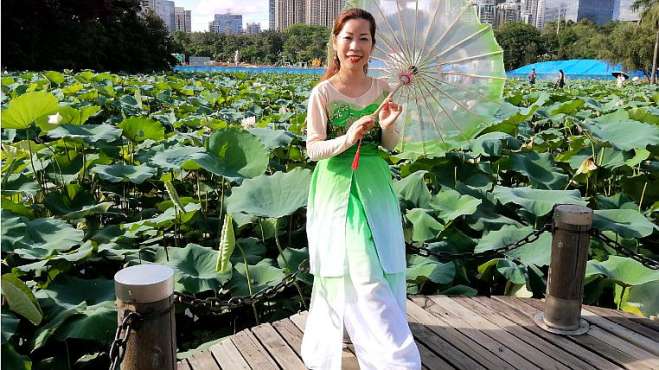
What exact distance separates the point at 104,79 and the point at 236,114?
14.1 ft

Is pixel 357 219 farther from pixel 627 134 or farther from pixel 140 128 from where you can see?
pixel 627 134

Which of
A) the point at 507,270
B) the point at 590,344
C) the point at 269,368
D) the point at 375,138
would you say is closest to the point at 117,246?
the point at 269,368

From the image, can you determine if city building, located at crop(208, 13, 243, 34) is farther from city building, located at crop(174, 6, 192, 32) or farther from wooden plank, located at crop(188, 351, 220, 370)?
wooden plank, located at crop(188, 351, 220, 370)

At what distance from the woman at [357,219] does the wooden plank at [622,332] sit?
91 centimetres

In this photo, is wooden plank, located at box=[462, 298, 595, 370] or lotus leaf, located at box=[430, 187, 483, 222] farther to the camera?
lotus leaf, located at box=[430, 187, 483, 222]

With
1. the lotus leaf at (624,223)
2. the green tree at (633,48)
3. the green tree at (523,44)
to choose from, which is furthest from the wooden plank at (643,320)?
the green tree at (523,44)

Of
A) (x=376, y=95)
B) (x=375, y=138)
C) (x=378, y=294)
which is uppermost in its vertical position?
(x=376, y=95)

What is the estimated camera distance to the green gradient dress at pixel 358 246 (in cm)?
162

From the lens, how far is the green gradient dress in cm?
162

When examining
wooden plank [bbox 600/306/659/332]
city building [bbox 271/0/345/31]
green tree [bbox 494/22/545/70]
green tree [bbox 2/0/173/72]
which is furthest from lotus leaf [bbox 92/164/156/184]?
green tree [bbox 494/22/545/70]

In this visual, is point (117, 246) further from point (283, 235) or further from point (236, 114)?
point (236, 114)

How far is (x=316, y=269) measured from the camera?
68.8 inches

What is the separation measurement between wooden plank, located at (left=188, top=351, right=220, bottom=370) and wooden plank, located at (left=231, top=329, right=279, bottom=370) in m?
0.10

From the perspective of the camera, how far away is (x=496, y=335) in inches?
84.4
